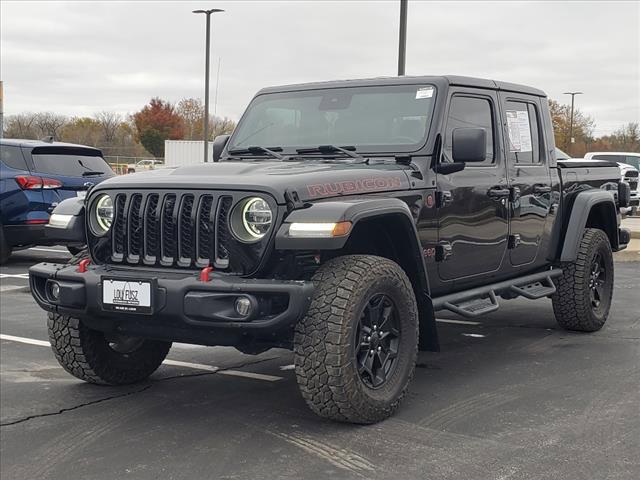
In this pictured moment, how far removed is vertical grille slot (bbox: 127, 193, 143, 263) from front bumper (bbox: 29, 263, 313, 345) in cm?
9

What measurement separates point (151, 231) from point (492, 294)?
2.51 meters

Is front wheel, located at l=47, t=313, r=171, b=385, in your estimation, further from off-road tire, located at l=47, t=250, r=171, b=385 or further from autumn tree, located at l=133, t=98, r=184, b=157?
autumn tree, located at l=133, t=98, r=184, b=157

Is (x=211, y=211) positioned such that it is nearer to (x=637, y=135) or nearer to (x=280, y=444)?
(x=280, y=444)

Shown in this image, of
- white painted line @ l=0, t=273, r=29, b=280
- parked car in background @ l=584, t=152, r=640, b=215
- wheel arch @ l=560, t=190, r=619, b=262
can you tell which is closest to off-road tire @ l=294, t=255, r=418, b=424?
wheel arch @ l=560, t=190, r=619, b=262

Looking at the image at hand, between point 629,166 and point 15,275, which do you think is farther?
point 629,166

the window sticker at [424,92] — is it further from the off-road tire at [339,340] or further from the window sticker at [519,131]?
the off-road tire at [339,340]

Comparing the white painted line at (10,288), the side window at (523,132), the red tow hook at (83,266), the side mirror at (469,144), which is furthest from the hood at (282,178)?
the white painted line at (10,288)

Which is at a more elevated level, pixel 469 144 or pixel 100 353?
pixel 469 144

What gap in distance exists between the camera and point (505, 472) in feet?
12.3

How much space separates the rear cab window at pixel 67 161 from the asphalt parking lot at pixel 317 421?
4.94 metres

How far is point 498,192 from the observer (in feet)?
18.9

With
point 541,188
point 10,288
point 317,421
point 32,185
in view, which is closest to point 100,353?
point 317,421

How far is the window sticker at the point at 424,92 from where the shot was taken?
→ 5461 mm

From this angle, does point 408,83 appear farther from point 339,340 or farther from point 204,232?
point 339,340
